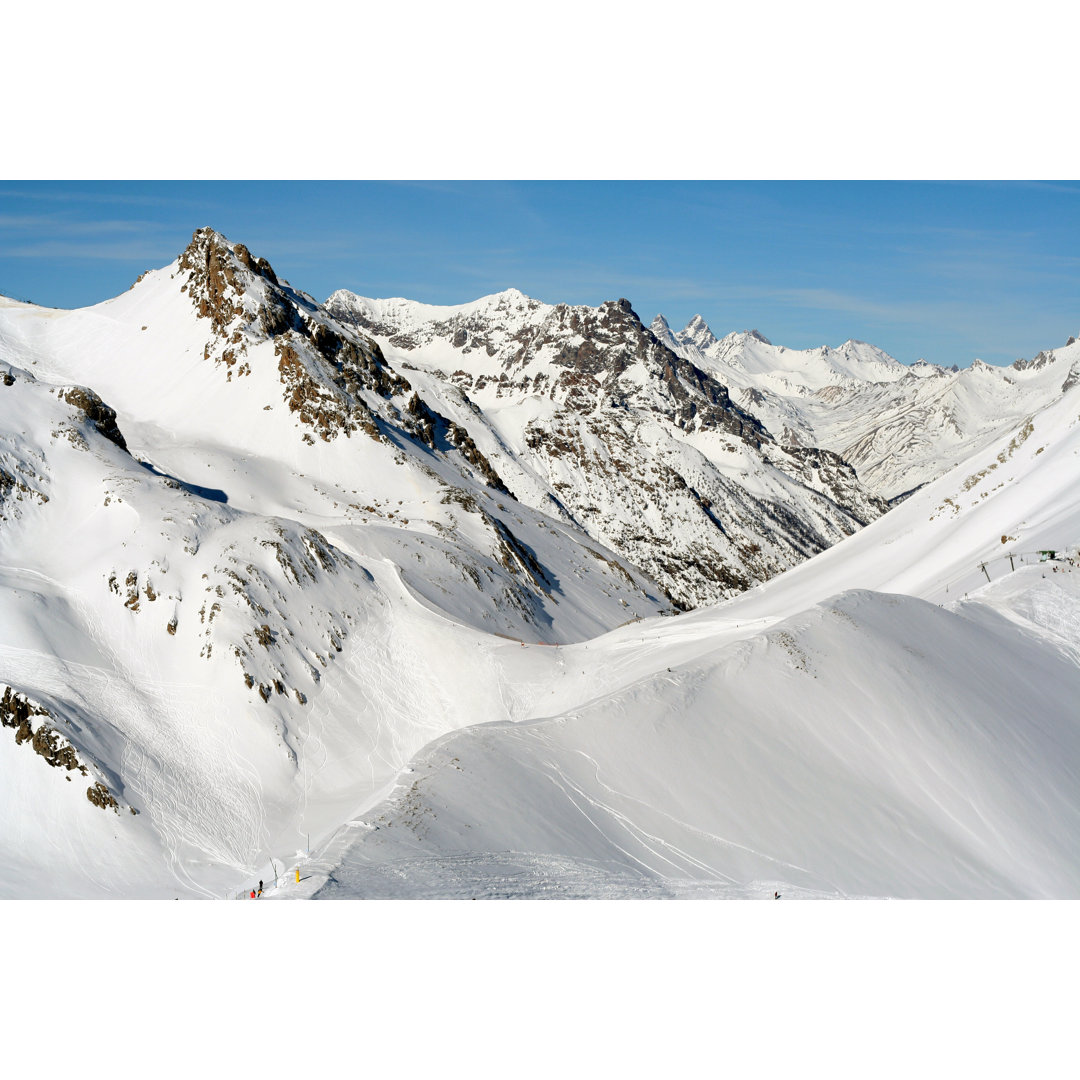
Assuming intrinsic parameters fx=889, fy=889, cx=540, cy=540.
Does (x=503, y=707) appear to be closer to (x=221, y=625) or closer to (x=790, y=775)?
(x=221, y=625)

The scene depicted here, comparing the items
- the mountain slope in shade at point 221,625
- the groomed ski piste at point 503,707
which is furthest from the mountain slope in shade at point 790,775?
the mountain slope in shade at point 221,625

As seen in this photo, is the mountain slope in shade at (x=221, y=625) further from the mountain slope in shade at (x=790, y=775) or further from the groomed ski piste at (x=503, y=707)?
the mountain slope in shade at (x=790, y=775)

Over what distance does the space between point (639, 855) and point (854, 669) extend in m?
9.88

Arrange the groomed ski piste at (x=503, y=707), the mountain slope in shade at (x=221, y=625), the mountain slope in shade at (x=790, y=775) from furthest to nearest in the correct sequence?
1. the mountain slope in shade at (x=221, y=625)
2. the groomed ski piste at (x=503, y=707)
3. the mountain slope in shade at (x=790, y=775)

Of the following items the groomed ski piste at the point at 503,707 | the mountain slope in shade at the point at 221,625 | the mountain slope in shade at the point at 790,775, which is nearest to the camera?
the mountain slope in shade at the point at 790,775

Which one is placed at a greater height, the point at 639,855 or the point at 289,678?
the point at 289,678

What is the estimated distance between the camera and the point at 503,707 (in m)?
33.2

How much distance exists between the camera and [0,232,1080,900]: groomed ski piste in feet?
63.5

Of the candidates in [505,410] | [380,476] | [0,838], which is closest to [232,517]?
[0,838]

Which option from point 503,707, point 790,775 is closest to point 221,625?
point 503,707

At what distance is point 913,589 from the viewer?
39.6 m

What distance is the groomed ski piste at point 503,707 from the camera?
63.5 ft

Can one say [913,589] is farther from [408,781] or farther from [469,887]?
[469,887]

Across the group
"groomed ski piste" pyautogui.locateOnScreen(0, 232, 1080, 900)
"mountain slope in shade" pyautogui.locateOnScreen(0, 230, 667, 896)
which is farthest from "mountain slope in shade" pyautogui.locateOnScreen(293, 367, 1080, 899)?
"mountain slope in shade" pyautogui.locateOnScreen(0, 230, 667, 896)
